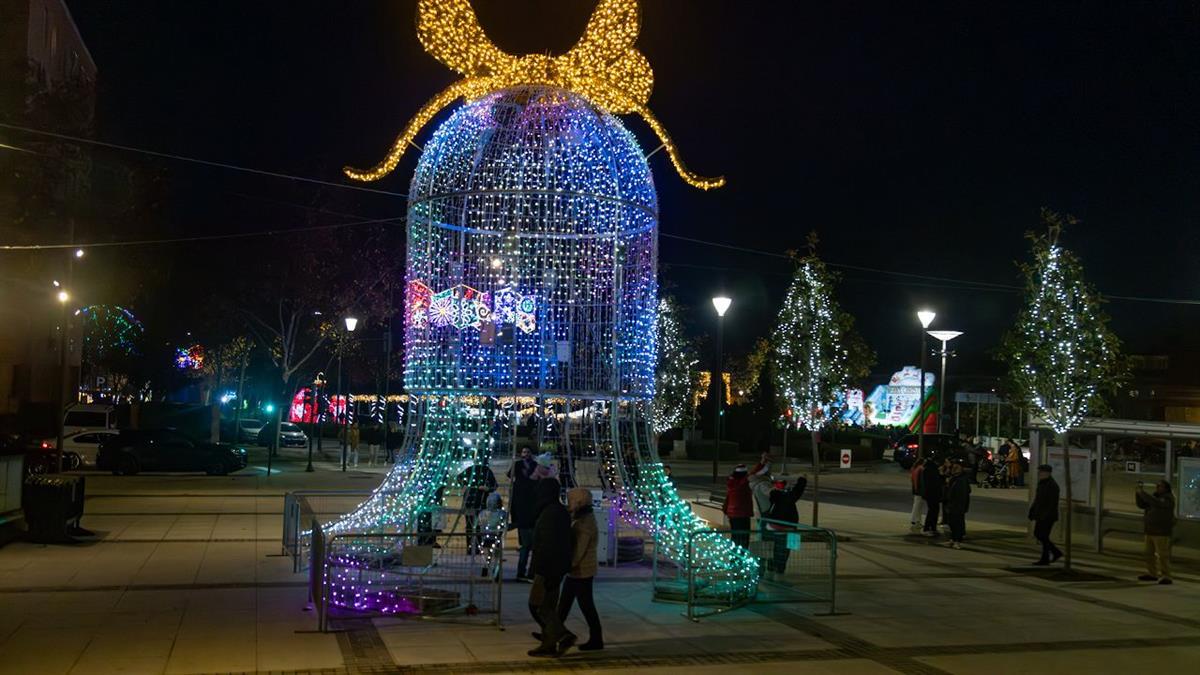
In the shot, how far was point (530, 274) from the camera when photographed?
12.7 m

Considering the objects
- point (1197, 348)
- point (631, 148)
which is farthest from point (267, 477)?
point (1197, 348)

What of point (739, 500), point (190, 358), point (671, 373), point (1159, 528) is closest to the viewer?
point (739, 500)

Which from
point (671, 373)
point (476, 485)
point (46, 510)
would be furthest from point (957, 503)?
point (671, 373)

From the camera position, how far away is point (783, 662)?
9.02 meters

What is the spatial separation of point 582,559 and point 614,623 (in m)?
1.68

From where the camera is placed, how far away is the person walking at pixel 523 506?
12391mm

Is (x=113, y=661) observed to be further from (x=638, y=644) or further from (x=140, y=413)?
(x=140, y=413)

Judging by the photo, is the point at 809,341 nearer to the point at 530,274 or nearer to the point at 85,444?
the point at 530,274

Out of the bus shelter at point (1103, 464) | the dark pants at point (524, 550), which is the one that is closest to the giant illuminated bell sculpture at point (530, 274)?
the dark pants at point (524, 550)

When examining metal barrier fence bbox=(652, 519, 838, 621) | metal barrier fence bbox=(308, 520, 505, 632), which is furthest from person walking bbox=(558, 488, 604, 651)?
metal barrier fence bbox=(652, 519, 838, 621)

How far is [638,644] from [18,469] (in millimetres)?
9900

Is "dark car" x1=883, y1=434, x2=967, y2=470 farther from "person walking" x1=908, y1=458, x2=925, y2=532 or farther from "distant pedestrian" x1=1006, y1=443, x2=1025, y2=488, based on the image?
"person walking" x1=908, y1=458, x2=925, y2=532

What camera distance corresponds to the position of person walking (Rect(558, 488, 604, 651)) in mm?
8938

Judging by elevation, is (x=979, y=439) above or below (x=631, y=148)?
below
